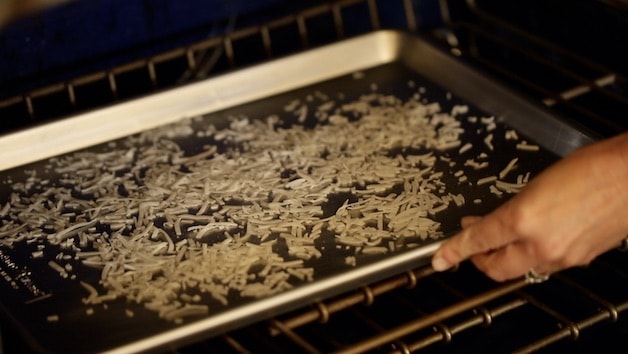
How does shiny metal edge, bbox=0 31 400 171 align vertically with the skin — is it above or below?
above

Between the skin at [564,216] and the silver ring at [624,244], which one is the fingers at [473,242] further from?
the silver ring at [624,244]

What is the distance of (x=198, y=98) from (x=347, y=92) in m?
0.21

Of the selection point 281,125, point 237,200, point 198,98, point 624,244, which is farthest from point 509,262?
point 198,98

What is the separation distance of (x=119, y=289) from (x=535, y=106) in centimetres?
57

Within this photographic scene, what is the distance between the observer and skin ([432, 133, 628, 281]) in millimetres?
851

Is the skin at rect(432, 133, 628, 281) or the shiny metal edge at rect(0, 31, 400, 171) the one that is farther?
the shiny metal edge at rect(0, 31, 400, 171)

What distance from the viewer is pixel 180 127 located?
1.23m

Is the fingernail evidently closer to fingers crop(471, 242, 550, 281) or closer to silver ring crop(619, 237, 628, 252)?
fingers crop(471, 242, 550, 281)

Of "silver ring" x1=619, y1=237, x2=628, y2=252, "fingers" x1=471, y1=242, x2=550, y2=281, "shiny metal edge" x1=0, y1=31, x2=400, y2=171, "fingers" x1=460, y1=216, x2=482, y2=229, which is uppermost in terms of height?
"shiny metal edge" x1=0, y1=31, x2=400, y2=171

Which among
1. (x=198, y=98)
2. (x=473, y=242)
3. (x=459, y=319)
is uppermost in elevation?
(x=198, y=98)

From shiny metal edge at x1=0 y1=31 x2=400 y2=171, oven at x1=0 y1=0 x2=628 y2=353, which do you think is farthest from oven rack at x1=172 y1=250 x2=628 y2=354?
shiny metal edge at x1=0 y1=31 x2=400 y2=171

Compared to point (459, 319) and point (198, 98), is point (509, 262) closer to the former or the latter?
point (459, 319)

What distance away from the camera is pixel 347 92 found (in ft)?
4.28

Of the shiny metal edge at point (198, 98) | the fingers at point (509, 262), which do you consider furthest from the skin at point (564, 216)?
the shiny metal edge at point (198, 98)
